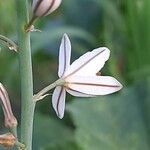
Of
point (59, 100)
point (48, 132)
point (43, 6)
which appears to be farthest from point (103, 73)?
point (43, 6)

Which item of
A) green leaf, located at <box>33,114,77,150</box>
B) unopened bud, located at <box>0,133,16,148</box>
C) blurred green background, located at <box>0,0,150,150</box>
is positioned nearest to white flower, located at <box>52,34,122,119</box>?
unopened bud, located at <box>0,133,16,148</box>

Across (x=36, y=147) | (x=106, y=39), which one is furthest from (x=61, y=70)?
(x=106, y=39)

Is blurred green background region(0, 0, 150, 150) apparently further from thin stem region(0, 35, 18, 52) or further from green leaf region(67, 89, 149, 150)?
thin stem region(0, 35, 18, 52)

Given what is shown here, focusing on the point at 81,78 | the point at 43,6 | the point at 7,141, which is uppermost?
the point at 43,6

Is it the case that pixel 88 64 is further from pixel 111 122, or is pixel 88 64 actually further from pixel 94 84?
pixel 111 122

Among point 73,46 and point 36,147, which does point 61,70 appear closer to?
point 36,147

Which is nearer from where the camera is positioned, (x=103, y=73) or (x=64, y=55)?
(x=64, y=55)

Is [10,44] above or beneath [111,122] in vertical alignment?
above
